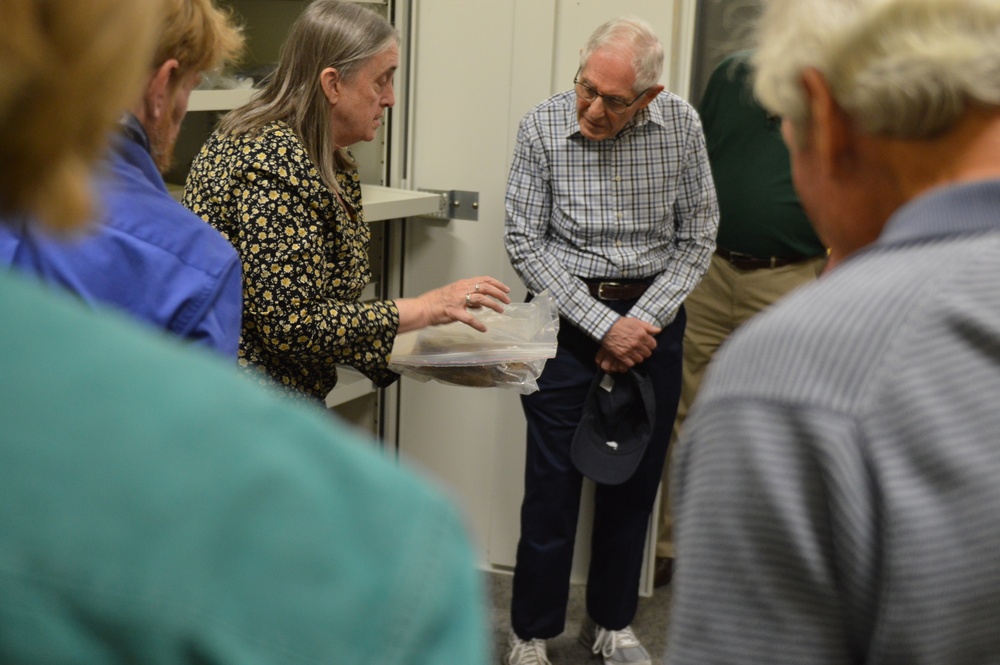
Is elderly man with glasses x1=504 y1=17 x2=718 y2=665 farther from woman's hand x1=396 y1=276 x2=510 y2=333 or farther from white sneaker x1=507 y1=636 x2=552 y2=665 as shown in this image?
woman's hand x1=396 y1=276 x2=510 y2=333

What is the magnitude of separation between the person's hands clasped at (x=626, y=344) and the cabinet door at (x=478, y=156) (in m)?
0.43

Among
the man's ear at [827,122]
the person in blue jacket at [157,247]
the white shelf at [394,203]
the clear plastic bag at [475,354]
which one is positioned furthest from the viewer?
the white shelf at [394,203]

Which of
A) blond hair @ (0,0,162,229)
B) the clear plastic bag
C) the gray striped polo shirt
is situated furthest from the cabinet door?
blond hair @ (0,0,162,229)

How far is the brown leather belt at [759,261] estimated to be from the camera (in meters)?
2.80

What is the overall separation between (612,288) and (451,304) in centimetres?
58

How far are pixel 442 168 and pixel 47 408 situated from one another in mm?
2537

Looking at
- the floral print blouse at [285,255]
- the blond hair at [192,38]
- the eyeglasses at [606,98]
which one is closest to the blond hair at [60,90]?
the blond hair at [192,38]

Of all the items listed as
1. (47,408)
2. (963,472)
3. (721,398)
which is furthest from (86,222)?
(963,472)

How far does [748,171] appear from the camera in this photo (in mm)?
2744

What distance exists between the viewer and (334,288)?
1.87 metres

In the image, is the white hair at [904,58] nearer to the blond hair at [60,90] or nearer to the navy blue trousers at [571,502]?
the blond hair at [60,90]

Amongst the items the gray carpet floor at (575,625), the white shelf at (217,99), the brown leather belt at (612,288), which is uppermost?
the white shelf at (217,99)

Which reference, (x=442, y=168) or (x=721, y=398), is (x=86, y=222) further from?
(x=442, y=168)

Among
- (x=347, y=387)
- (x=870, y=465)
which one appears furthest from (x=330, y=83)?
(x=870, y=465)
